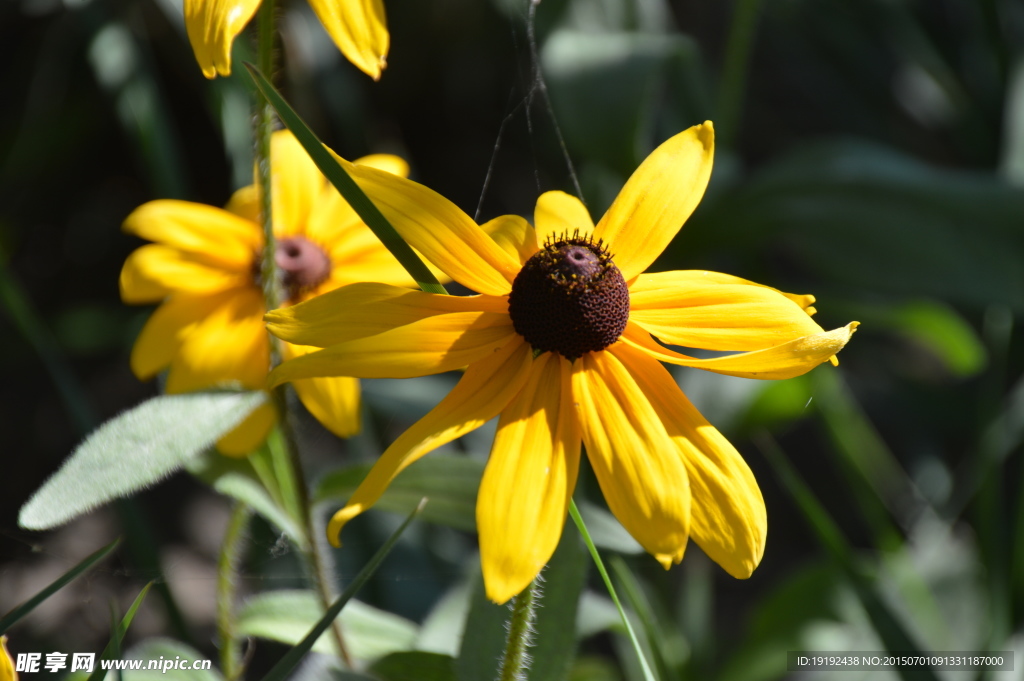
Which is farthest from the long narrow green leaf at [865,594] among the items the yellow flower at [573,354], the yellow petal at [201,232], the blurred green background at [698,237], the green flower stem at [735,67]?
the green flower stem at [735,67]

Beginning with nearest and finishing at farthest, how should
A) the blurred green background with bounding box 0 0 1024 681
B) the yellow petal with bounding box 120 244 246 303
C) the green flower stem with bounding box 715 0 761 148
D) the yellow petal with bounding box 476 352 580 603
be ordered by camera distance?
the yellow petal with bounding box 476 352 580 603 < the yellow petal with bounding box 120 244 246 303 < the blurred green background with bounding box 0 0 1024 681 < the green flower stem with bounding box 715 0 761 148

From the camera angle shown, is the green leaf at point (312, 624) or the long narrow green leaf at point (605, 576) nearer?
the long narrow green leaf at point (605, 576)

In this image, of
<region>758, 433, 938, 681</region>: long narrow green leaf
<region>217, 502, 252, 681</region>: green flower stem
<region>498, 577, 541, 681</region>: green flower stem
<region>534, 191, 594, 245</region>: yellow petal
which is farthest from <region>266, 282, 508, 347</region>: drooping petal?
<region>758, 433, 938, 681</region>: long narrow green leaf

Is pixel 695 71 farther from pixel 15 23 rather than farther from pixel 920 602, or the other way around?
pixel 15 23

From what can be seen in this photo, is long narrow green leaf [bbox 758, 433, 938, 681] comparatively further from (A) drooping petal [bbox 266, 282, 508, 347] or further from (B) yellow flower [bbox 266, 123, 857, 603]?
(A) drooping petal [bbox 266, 282, 508, 347]

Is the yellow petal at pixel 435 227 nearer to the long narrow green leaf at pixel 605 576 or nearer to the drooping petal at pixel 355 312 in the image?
the drooping petal at pixel 355 312

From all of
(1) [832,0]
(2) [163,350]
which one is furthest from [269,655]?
(1) [832,0]

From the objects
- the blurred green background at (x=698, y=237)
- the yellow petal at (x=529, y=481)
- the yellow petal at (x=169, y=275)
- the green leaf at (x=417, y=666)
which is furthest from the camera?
the blurred green background at (x=698, y=237)
